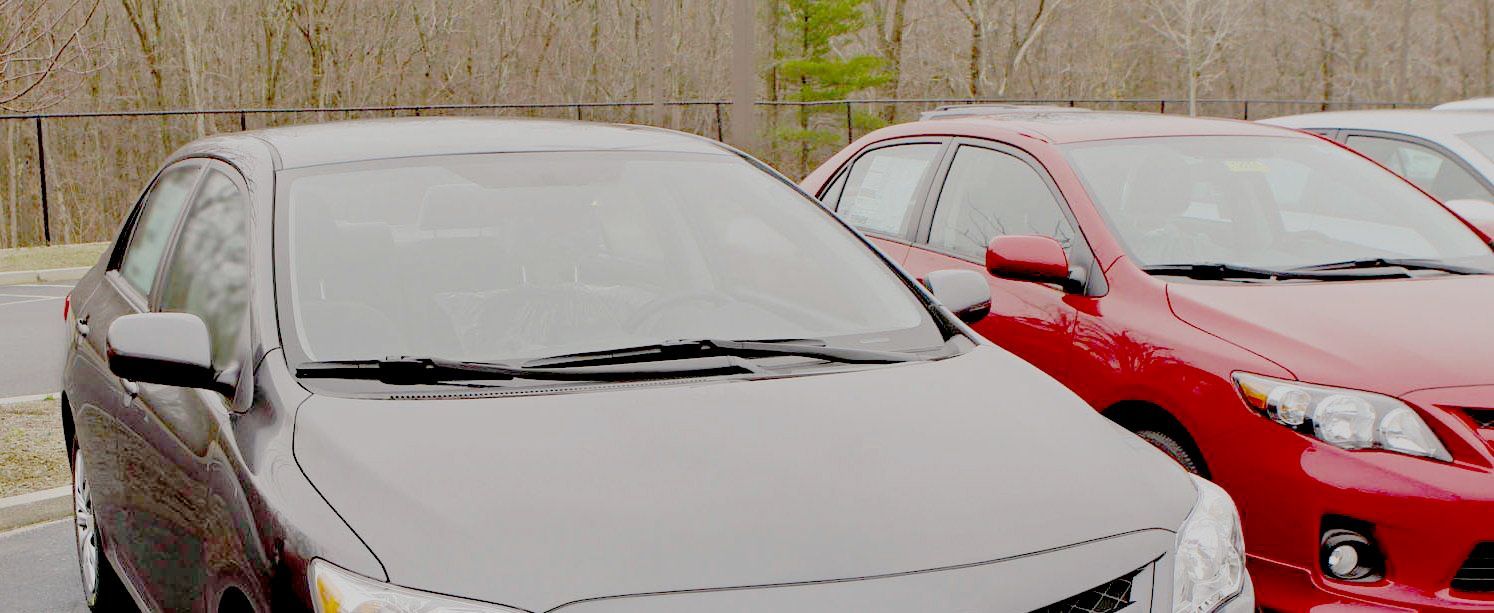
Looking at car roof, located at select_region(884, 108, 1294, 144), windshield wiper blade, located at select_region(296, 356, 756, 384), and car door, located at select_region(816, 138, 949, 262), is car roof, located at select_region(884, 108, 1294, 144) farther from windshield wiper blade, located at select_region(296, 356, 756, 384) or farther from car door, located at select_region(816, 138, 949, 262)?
windshield wiper blade, located at select_region(296, 356, 756, 384)

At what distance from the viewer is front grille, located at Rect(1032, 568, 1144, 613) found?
2.41 meters

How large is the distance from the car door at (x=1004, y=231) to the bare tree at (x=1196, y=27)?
48041 mm

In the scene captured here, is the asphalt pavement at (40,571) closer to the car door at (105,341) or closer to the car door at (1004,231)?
the car door at (105,341)

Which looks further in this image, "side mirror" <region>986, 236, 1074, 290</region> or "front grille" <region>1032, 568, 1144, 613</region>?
"side mirror" <region>986, 236, 1074, 290</region>

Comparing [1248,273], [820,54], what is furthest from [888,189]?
[820,54]

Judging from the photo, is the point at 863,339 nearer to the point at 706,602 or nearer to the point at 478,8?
the point at 706,602

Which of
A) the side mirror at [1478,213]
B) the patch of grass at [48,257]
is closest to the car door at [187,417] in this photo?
the side mirror at [1478,213]

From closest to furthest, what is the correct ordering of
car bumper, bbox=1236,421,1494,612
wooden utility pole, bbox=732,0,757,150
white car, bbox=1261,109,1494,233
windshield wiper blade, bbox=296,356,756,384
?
windshield wiper blade, bbox=296,356,756,384 → car bumper, bbox=1236,421,1494,612 → white car, bbox=1261,109,1494,233 → wooden utility pole, bbox=732,0,757,150

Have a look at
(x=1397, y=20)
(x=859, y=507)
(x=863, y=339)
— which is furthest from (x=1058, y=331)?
(x=1397, y=20)

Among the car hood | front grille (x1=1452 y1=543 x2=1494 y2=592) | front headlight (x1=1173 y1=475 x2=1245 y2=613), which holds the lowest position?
front grille (x1=1452 y1=543 x2=1494 y2=592)

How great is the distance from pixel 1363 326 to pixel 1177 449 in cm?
66

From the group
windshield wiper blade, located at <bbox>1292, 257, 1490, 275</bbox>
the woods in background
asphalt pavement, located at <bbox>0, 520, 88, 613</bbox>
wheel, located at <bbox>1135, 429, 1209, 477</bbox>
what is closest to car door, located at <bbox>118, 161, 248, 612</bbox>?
asphalt pavement, located at <bbox>0, 520, 88, 613</bbox>

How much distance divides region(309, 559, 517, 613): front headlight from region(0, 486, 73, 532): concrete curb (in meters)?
4.08

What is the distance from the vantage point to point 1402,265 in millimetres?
5141
